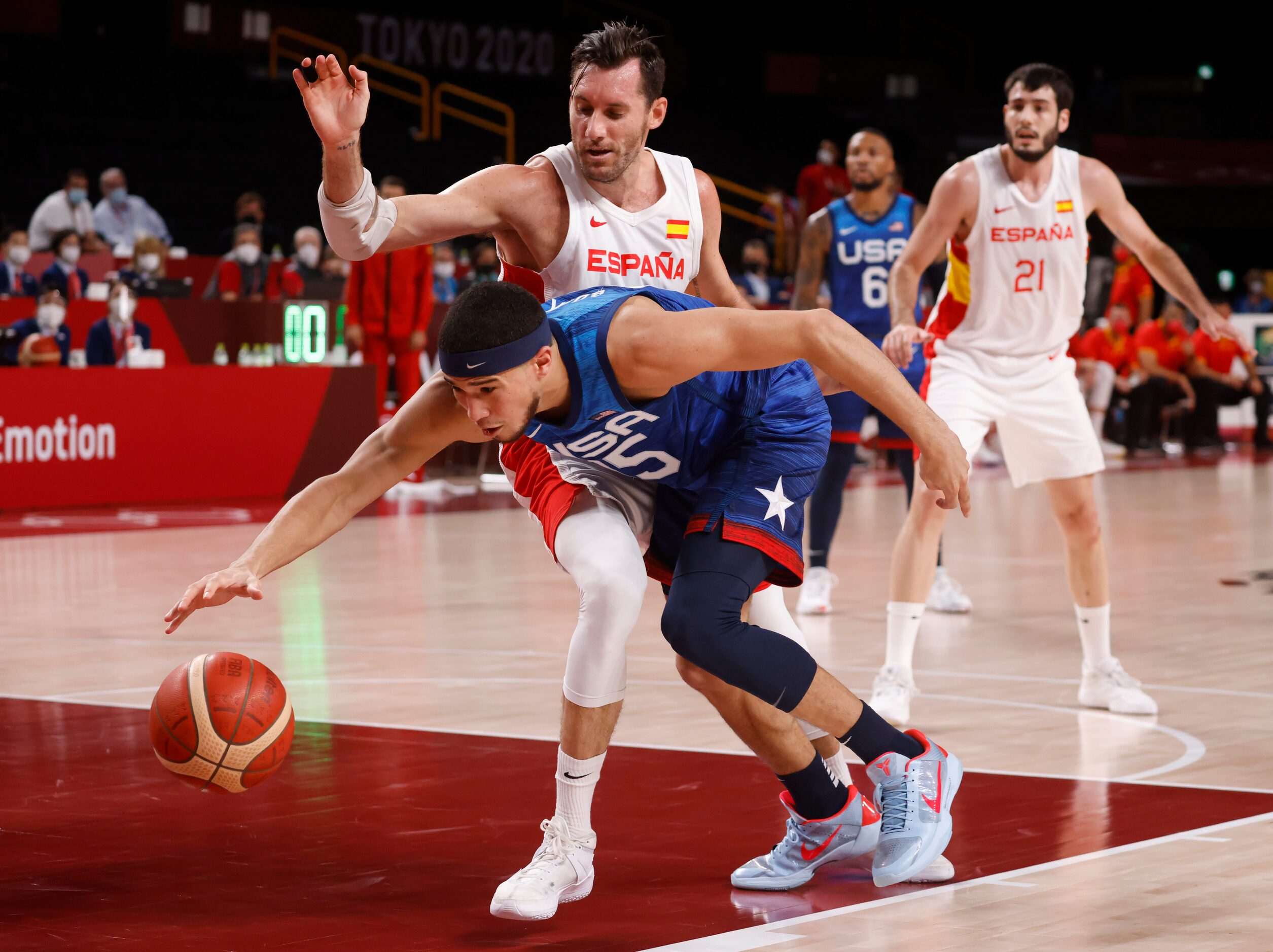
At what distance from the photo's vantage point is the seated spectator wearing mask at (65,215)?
17.7 meters

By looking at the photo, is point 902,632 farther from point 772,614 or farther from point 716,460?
point 716,460

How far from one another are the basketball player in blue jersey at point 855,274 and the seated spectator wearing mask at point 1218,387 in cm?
1214

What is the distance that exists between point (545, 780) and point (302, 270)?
1251 cm

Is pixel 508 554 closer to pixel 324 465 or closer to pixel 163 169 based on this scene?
pixel 324 465

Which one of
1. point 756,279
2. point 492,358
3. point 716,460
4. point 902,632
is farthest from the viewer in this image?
point 756,279

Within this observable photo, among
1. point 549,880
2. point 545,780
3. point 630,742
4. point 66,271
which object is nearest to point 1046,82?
point 630,742

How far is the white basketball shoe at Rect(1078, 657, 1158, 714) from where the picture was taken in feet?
20.4

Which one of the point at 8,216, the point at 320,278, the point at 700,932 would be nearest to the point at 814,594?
the point at 700,932

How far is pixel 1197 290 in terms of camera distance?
6660 mm

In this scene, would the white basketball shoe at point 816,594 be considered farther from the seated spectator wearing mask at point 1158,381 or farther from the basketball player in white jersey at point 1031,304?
the seated spectator wearing mask at point 1158,381

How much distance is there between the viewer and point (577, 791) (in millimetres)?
4117

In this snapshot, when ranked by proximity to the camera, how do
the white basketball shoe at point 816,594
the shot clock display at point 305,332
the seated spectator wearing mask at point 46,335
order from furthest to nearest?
the shot clock display at point 305,332
the seated spectator wearing mask at point 46,335
the white basketball shoe at point 816,594

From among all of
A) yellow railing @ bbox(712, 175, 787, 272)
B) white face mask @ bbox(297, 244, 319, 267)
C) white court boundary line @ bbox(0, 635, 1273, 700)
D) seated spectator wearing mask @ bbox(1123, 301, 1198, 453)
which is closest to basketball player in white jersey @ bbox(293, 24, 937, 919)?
white court boundary line @ bbox(0, 635, 1273, 700)

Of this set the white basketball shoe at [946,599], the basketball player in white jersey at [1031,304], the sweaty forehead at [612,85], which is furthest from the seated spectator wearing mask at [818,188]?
the sweaty forehead at [612,85]
